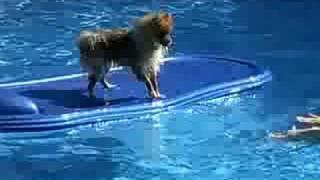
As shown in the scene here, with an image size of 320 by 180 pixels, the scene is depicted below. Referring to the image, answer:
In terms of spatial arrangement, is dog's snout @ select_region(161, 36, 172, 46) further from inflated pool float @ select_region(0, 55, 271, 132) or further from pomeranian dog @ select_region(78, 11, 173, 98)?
inflated pool float @ select_region(0, 55, 271, 132)

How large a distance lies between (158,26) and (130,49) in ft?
1.20

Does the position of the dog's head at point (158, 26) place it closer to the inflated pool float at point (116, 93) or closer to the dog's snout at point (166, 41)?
the dog's snout at point (166, 41)

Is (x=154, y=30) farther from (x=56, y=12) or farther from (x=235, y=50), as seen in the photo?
(x=56, y=12)

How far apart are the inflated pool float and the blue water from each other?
0.26 ft

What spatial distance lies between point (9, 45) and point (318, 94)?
11.3ft

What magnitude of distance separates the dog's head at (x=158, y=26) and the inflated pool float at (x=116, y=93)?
559 millimetres

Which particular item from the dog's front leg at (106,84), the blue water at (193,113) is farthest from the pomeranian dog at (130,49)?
the blue water at (193,113)

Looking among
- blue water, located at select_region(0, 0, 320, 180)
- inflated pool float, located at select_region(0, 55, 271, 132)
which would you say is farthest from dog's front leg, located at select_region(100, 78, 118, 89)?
blue water, located at select_region(0, 0, 320, 180)

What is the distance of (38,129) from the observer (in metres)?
6.63

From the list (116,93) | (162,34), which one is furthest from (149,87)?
(162,34)

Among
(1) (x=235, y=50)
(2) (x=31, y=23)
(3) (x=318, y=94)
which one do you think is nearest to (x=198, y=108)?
(3) (x=318, y=94)

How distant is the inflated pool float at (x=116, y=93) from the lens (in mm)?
6711

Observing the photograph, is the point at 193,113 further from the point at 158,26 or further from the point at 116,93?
the point at 158,26

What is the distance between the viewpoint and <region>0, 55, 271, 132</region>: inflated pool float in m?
6.71
